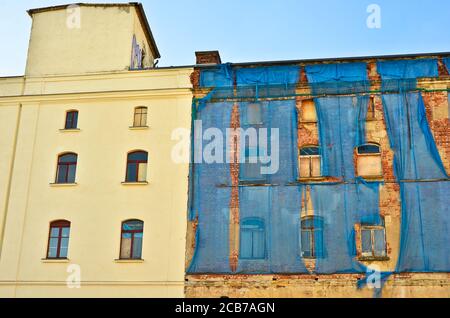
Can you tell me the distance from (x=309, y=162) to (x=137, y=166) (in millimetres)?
6639

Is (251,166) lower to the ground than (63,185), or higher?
higher

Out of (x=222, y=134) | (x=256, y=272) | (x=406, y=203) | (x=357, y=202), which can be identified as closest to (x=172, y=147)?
(x=222, y=134)

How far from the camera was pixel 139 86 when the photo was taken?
24.0 meters

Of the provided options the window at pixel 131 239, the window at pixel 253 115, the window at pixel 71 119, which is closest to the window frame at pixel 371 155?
the window at pixel 253 115

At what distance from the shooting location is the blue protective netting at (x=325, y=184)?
68.0 feet

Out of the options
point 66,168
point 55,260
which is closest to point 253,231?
point 55,260

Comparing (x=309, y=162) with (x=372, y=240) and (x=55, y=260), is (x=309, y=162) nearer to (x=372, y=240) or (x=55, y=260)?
(x=372, y=240)

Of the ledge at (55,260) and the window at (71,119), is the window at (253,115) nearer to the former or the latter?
the window at (71,119)

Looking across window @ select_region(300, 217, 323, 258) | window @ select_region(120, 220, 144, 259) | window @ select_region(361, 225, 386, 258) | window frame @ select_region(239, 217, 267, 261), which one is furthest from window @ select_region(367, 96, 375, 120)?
window @ select_region(120, 220, 144, 259)

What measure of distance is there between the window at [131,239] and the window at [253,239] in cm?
380

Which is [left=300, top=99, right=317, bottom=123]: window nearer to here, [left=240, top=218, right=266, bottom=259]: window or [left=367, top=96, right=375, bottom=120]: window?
[left=367, top=96, right=375, bottom=120]: window

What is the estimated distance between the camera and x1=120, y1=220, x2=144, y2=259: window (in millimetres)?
Result: 21875

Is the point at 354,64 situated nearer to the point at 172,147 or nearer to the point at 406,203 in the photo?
the point at 406,203

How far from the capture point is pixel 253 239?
70.2ft
